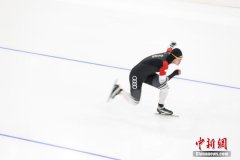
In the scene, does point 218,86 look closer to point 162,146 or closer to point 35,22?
point 162,146

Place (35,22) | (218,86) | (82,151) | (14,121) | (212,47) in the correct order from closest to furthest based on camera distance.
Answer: (82,151) → (14,121) → (218,86) → (212,47) → (35,22)

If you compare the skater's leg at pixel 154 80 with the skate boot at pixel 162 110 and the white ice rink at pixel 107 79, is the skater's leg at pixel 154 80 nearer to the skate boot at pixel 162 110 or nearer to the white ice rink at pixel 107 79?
the skate boot at pixel 162 110

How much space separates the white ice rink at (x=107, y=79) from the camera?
518 centimetres

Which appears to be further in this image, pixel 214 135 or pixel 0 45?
pixel 0 45

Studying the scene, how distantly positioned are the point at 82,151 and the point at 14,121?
3.38 ft

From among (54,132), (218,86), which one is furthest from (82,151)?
(218,86)

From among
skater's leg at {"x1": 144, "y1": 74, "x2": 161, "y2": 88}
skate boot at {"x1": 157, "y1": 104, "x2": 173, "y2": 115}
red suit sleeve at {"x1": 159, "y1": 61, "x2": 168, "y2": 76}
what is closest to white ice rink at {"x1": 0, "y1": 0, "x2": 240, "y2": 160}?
skate boot at {"x1": 157, "y1": 104, "x2": 173, "y2": 115}

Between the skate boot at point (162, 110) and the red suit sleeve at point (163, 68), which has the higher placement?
the red suit sleeve at point (163, 68)

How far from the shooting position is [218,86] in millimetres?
6055

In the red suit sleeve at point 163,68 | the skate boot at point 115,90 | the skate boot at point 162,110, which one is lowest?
the skate boot at point 162,110

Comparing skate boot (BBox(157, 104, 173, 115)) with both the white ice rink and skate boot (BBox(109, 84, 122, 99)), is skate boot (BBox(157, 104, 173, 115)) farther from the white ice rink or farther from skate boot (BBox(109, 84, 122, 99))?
skate boot (BBox(109, 84, 122, 99))

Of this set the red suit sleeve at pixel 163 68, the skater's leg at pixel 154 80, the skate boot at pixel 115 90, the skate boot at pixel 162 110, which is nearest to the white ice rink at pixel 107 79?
the skate boot at pixel 162 110

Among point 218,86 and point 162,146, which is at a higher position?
point 218,86

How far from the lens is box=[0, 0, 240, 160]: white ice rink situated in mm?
5180
